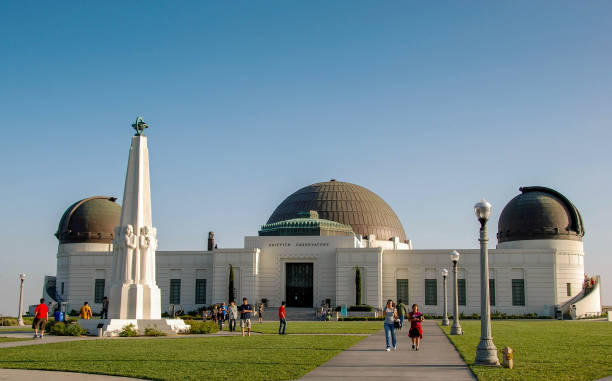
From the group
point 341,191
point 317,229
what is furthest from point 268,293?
point 341,191

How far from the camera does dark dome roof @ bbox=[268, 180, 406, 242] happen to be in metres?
70.0

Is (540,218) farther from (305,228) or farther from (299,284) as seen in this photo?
(299,284)

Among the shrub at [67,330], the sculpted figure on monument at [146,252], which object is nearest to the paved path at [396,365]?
the sculpted figure on monument at [146,252]

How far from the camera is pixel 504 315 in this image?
5472 cm

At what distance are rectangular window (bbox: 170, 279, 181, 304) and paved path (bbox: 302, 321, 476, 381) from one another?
4037cm

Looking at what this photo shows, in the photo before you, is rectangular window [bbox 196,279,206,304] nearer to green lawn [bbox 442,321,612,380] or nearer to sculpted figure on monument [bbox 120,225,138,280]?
sculpted figure on monument [bbox 120,225,138,280]

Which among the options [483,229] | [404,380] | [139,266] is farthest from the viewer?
[139,266]

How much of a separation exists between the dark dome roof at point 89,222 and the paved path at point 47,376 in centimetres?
5335

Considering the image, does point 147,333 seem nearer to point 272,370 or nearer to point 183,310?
point 272,370

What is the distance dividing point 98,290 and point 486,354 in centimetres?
5198

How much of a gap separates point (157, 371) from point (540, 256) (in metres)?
48.8

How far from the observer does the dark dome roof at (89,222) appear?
65812mm

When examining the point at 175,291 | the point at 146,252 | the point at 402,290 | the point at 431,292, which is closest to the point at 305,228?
the point at 402,290

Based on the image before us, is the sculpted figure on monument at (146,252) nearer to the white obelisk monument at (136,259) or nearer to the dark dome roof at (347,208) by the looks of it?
the white obelisk monument at (136,259)
